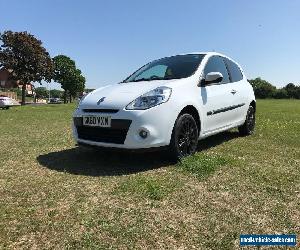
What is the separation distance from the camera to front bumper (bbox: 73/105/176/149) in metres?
4.90

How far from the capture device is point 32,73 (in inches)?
1834

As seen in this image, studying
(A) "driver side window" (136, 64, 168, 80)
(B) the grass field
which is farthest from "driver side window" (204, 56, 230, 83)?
(B) the grass field

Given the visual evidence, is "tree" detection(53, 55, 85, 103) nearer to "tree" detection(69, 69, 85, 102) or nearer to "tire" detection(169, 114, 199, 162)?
"tree" detection(69, 69, 85, 102)

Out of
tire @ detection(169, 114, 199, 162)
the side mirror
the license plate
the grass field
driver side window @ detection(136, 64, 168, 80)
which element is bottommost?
the grass field

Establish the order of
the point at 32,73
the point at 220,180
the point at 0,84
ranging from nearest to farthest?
1. the point at 220,180
2. the point at 32,73
3. the point at 0,84

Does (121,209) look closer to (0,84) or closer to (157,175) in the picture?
(157,175)

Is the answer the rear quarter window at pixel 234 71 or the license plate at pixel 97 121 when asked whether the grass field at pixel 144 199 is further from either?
the rear quarter window at pixel 234 71

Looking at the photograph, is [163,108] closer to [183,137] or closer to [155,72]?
[183,137]

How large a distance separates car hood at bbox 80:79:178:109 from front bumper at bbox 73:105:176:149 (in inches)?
6.4

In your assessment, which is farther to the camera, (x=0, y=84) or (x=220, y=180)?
(x=0, y=84)

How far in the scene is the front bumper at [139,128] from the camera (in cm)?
490

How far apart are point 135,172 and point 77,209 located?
4.64 feet

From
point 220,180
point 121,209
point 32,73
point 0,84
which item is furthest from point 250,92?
point 0,84

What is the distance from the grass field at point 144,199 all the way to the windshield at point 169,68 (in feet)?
4.34
